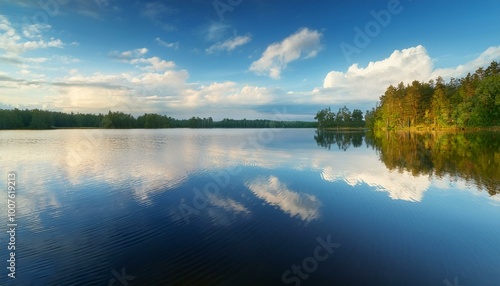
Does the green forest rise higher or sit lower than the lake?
higher

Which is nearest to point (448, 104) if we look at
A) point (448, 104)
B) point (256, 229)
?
point (448, 104)

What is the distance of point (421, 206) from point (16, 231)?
2197cm

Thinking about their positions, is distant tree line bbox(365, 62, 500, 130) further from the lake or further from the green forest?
the lake

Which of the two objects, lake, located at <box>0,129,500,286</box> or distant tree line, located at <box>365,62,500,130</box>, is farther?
distant tree line, located at <box>365,62,500,130</box>

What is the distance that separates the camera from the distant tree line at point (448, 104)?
258 ft

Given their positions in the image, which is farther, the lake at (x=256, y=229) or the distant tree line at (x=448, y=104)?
the distant tree line at (x=448, y=104)

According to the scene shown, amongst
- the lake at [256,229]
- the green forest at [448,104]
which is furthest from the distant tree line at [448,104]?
the lake at [256,229]

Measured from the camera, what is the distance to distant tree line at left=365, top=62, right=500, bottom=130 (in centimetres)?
7875

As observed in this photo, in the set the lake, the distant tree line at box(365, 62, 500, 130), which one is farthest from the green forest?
the lake

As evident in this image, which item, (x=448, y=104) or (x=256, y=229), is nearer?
(x=256, y=229)

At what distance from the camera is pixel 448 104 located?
88.9 meters

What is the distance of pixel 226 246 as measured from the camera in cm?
1009

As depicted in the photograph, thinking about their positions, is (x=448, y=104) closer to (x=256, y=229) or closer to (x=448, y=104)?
(x=448, y=104)

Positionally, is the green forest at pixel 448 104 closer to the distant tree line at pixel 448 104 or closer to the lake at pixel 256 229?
the distant tree line at pixel 448 104
